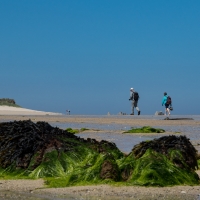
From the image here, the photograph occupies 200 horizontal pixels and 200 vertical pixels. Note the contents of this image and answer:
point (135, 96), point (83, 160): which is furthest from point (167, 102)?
point (83, 160)

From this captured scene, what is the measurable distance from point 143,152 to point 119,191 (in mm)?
1778

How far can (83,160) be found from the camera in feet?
30.0

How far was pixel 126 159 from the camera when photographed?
870 centimetres

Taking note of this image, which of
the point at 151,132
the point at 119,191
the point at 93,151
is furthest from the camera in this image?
the point at 151,132

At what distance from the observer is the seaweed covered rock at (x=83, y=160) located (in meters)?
7.95

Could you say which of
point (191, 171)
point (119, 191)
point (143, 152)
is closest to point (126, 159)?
point (143, 152)

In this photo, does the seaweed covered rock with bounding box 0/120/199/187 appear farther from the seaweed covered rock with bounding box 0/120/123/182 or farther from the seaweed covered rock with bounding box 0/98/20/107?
the seaweed covered rock with bounding box 0/98/20/107

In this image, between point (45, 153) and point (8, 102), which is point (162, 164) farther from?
point (8, 102)

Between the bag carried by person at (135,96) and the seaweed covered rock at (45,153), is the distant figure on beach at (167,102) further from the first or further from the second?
the seaweed covered rock at (45,153)

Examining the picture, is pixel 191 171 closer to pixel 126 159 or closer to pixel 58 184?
pixel 126 159

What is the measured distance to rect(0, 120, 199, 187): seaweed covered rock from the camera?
7.95 meters

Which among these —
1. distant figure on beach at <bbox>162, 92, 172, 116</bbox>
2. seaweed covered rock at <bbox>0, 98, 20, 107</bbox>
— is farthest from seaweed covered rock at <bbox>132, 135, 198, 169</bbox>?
seaweed covered rock at <bbox>0, 98, 20, 107</bbox>

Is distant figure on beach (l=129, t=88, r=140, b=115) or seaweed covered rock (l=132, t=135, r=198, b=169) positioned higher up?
distant figure on beach (l=129, t=88, r=140, b=115)

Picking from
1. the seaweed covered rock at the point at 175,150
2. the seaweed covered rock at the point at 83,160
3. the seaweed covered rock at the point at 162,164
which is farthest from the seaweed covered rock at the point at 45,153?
the seaweed covered rock at the point at 175,150
